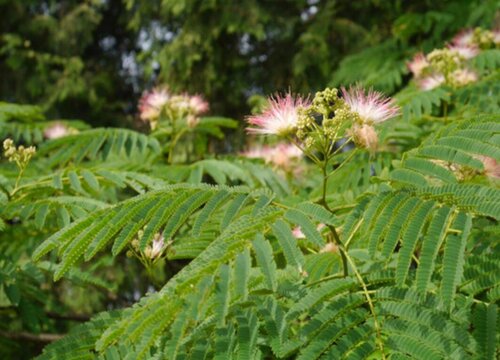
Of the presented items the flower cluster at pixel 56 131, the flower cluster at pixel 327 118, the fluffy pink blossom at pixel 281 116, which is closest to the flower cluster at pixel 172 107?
the flower cluster at pixel 56 131

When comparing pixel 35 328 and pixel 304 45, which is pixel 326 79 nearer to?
pixel 304 45

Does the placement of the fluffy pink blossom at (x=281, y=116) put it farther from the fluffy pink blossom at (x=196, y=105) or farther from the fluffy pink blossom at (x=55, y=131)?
the fluffy pink blossom at (x=55, y=131)

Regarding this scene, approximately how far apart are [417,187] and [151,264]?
114cm

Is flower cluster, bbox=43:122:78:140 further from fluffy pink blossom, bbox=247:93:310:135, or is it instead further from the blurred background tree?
fluffy pink blossom, bbox=247:93:310:135

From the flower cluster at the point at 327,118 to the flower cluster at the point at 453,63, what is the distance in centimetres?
154

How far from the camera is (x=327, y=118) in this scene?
175cm

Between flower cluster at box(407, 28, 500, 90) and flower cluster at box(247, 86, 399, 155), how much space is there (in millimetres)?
1544

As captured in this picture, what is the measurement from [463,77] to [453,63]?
10 centimetres

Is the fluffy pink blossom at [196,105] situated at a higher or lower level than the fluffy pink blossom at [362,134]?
lower

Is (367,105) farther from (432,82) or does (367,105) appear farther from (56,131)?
(56,131)

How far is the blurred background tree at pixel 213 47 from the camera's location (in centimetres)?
570

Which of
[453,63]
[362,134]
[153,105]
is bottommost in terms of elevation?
[153,105]

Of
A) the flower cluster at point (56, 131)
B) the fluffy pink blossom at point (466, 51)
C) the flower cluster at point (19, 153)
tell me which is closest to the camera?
the flower cluster at point (19, 153)

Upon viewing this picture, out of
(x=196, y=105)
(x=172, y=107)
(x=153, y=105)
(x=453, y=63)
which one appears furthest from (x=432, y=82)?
(x=153, y=105)
